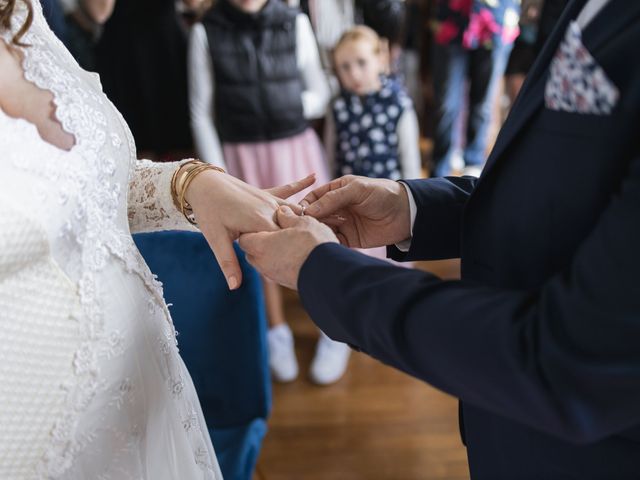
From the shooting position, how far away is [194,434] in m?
0.93

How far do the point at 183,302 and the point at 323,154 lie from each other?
4.36ft

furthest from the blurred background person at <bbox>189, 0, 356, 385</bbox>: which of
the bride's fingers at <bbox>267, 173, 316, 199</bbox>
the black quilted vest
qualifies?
the bride's fingers at <bbox>267, 173, 316, 199</bbox>

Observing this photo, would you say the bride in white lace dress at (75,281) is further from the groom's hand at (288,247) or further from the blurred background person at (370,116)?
the blurred background person at (370,116)

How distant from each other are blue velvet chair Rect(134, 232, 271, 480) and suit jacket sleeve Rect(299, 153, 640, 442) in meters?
0.56

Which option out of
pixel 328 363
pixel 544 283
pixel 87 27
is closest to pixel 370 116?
pixel 328 363

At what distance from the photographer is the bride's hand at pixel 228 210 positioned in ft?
2.80

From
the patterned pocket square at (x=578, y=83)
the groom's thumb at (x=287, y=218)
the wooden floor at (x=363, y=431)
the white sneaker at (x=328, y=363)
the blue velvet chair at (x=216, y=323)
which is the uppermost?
the patterned pocket square at (x=578, y=83)

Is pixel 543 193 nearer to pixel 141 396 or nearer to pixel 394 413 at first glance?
pixel 141 396

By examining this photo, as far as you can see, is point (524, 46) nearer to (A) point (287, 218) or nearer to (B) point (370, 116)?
(B) point (370, 116)

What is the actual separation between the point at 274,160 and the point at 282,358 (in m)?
0.72

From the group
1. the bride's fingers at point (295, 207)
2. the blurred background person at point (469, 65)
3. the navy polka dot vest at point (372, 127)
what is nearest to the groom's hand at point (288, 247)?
the bride's fingers at point (295, 207)

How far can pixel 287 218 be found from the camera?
817 mm

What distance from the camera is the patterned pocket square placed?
0.54 meters

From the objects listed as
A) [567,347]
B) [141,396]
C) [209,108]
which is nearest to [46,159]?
[141,396]
